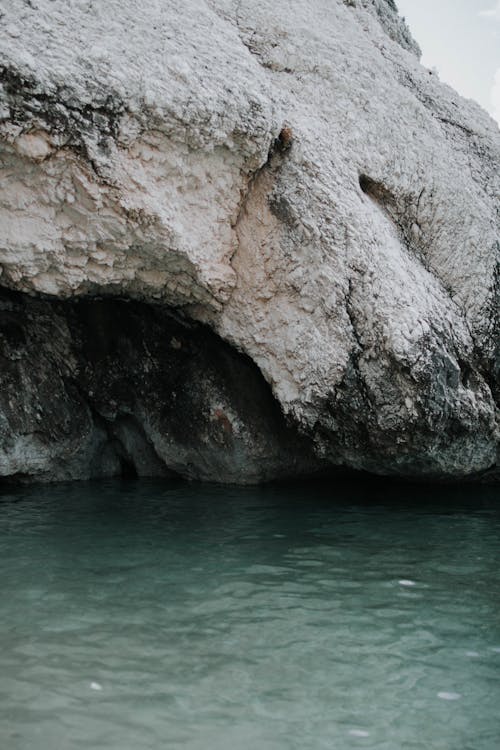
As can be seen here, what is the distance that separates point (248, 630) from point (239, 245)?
19.6 ft

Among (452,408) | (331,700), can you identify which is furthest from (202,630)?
(452,408)

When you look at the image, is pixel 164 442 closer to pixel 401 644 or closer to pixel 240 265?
pixel 240 265

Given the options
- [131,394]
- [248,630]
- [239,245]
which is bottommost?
[248,630]

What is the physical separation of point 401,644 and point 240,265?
615 centimetres

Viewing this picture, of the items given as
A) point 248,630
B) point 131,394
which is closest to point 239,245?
point 131,394

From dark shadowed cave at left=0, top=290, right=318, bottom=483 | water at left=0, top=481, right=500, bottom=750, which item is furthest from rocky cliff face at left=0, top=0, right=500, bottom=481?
water at left=0, top=481, right=500, bottom=750

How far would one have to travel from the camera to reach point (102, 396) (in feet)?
43.0

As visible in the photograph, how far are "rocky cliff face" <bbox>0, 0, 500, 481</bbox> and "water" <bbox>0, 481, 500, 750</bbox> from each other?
6.88ft

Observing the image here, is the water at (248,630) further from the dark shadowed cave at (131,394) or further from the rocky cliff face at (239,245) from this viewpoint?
the dark shadowed cave at (131,394)

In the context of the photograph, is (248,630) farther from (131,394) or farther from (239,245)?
(131,394)

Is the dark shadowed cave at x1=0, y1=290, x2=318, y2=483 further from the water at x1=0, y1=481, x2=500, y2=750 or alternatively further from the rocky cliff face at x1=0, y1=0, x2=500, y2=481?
the water at x1=0, y1=481, x2=500, y2=750

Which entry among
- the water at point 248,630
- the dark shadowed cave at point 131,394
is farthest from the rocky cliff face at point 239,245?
the water at point 248,630

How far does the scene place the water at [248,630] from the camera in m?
4.52

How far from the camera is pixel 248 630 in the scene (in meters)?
5.95
